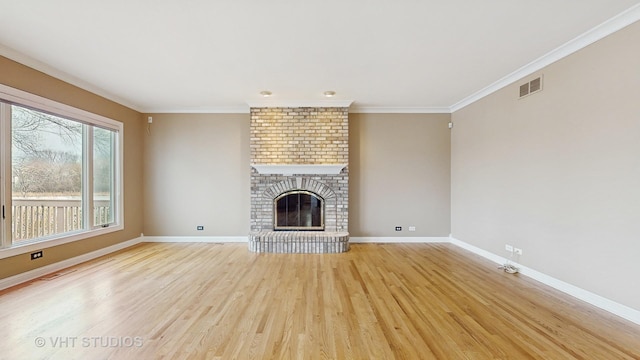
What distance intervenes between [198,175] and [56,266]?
2.50 meters

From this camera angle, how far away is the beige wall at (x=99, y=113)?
127 inches

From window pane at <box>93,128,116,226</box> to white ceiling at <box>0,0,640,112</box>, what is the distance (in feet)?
2.98

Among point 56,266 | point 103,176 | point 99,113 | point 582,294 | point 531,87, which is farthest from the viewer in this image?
point 103,176

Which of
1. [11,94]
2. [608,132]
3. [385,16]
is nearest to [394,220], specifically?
[608,132]

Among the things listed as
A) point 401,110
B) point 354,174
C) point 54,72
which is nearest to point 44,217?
→ point 54,72

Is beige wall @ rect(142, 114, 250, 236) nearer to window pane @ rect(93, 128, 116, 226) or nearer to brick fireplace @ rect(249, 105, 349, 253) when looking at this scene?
brick fireplace @ rect(249, 105, 349, 253)

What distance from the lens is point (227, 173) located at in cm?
557

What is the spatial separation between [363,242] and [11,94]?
18.1 feet

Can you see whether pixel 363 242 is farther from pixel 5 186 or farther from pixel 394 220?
pixel 5 186

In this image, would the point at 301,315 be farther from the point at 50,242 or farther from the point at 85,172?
the point at 85,172

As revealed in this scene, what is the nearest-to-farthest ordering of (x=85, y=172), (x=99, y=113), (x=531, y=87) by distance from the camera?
(x=531, y=87) < (x=85, y=172) < (x=99, y=113)

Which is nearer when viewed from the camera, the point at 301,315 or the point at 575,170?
the point at 301,315

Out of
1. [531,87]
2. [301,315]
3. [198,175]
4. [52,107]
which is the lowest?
[301,315]

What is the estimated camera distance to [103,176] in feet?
15.5
